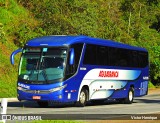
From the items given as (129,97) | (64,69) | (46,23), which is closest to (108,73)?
(129,97)

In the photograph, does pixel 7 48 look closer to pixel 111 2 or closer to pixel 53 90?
pixel 53 90

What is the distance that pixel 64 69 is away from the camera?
2270 cm

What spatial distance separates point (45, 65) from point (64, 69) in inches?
35.1

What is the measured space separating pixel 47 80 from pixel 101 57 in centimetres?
427

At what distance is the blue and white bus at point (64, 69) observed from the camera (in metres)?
22.7

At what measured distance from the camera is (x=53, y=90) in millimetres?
22656

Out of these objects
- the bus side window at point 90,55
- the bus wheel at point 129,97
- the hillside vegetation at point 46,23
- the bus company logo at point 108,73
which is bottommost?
the bus wheel at point 129,97

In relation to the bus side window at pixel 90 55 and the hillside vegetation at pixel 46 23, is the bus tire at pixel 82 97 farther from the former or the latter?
the hillside vegetation at pixel 46 23

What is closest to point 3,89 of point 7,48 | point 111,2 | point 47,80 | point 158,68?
point 7,48

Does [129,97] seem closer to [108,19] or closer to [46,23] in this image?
[46,23]

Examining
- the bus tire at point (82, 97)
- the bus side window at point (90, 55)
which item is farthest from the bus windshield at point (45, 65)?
the bus tire at point (82, 97)

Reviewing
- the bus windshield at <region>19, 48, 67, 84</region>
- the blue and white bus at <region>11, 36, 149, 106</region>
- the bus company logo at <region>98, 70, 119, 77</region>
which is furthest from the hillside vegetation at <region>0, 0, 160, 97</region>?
the bus windshield at <region>19, 48, 67, 84</region>

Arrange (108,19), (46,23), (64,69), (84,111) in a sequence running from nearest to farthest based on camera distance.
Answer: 1. (84,111)
2. (64,69)
3. (46,23)
4. (108,19)

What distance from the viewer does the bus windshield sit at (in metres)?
22.7
